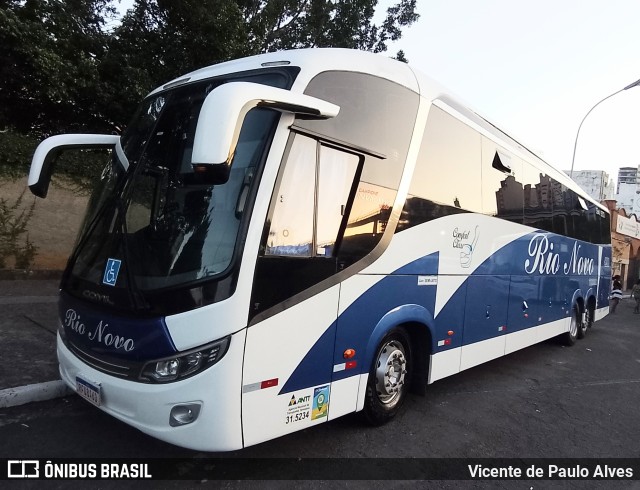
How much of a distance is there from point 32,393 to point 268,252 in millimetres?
3099

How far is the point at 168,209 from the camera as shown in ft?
10.3

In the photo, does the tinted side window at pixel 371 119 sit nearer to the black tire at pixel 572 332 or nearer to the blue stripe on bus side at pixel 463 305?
the blue stripe on bus side at pixel 463 305

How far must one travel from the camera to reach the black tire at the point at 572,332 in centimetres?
936

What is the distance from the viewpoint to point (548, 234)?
7.54 meters

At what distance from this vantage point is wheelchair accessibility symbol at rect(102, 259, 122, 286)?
3127mm

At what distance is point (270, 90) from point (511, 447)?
12.8ft

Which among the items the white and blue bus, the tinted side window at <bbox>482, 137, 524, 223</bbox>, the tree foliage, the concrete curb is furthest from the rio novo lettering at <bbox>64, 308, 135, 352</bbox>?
the tree foliage

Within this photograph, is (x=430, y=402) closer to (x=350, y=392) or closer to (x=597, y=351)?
(x=350, y=392)

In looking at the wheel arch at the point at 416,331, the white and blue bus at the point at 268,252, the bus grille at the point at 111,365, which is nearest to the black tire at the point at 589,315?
the white and blue bus at the point at 268,252

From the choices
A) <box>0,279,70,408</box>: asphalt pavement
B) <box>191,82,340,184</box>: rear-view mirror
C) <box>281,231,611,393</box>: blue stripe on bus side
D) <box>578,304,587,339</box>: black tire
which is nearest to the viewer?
<box>191,82,340,184</box>: rear-view mirror

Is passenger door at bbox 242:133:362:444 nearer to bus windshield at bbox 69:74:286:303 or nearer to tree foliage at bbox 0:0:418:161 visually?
bus windshield at bbox 69:74:286:303

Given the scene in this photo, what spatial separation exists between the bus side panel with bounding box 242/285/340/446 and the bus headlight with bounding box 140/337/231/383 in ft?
0.63

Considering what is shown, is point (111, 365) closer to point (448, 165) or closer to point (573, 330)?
point (448, 165)

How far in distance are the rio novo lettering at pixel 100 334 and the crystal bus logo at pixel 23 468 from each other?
988 millimetres
